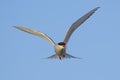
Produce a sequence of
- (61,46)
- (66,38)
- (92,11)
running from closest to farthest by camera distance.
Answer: (61,46) < (66,38) < (92,11)

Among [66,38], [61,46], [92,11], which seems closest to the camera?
[61,46]

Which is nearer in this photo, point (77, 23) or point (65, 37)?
point (65, 37)

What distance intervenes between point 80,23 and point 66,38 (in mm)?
757

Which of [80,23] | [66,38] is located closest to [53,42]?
[66,38]

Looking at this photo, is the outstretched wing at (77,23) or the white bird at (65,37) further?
the outstretched wing at (77,23)

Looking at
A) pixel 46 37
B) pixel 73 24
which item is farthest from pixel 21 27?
pixel 73 24

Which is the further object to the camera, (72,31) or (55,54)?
(72,31)

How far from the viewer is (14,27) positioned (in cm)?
1060

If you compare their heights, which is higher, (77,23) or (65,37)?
(77,23)

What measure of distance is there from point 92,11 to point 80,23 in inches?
22.1

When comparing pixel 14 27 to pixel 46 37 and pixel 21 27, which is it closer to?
pixel 21 27

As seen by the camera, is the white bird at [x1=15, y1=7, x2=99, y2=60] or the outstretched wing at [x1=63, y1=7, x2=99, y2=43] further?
the outstretched wing at [x1=63, y1=7, x2=99, y2=43]

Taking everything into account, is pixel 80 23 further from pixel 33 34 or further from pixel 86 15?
pixel 33 34

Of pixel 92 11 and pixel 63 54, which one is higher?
pixel 92 11
